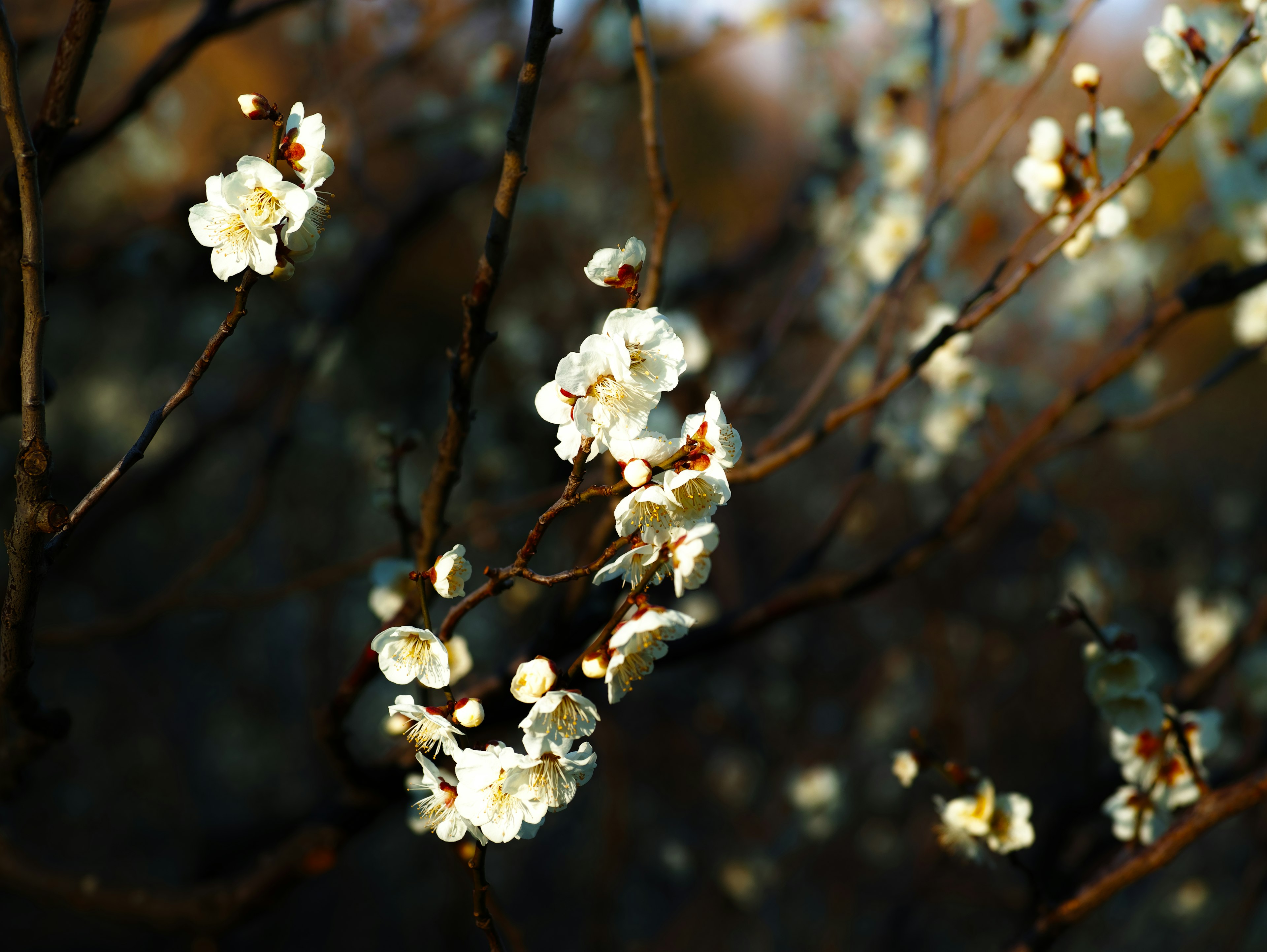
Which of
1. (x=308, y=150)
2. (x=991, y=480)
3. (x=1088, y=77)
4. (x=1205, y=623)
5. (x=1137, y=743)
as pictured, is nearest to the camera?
(x=308, y=150)

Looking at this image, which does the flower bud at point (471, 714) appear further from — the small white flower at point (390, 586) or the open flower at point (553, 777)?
the small white flower at point (390, 586)

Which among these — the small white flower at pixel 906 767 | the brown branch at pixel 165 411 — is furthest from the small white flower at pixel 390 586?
the small white flower at pixel 906 767

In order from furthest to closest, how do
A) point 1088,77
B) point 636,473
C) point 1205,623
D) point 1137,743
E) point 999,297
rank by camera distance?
point 1205,623, point 1137,743, point 1088,77, point 999,297, point 636,473

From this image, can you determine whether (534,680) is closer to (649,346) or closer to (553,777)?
(553,777)

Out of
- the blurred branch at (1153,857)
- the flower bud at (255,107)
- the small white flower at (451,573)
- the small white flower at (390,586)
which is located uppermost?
the flower bud at (255,107)

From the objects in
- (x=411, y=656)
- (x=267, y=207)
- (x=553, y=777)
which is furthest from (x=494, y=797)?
(x=267, y=207)

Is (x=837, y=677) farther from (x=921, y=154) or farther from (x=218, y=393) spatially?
(x=218, y=393)
